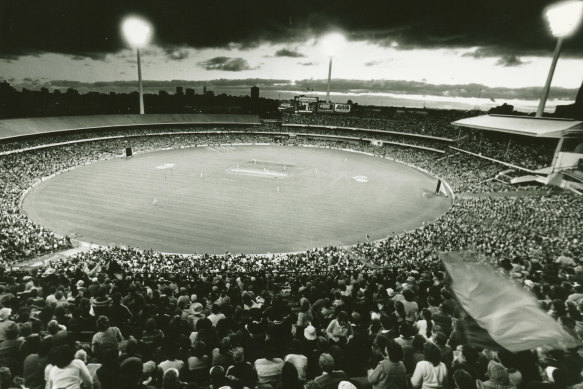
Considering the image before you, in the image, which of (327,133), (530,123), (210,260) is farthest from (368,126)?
(210,260)

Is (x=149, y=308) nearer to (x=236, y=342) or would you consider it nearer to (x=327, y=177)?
(x=236, y=342)

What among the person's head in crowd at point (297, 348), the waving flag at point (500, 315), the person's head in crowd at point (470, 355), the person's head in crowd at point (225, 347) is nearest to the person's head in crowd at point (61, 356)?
the person's head in crowd at point (225, 347)

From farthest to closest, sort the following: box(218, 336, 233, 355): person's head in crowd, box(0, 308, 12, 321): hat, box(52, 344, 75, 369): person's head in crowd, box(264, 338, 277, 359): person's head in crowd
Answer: box(0, 308, 12, 321): hat < box(264, 338, 277, 359): person's head in crowd < box(218, 336, 233, 355): person's head in crowd < box(52, 344, 75, 369): person's head in crowd

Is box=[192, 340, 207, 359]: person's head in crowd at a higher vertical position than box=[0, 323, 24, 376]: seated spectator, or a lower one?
higher

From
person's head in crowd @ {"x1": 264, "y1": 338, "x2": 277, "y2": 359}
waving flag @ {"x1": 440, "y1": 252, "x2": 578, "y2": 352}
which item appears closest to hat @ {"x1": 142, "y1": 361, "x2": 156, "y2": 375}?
person's head in crowd @ {"x1": 264, "y1": 338, "x2": 277, "y2": 359}

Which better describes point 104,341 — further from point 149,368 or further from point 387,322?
point 387,322

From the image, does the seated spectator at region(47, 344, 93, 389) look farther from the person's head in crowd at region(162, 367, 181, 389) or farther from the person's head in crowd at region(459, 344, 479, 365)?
the person's head in crowd at region(459, 344, 479, 365)

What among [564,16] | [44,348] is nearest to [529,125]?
[564,16]

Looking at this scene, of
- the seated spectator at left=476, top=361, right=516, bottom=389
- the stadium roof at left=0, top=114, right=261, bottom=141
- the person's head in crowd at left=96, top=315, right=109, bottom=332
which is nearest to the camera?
the seated spectator at left=476, top=361, right=516, bottom=389
